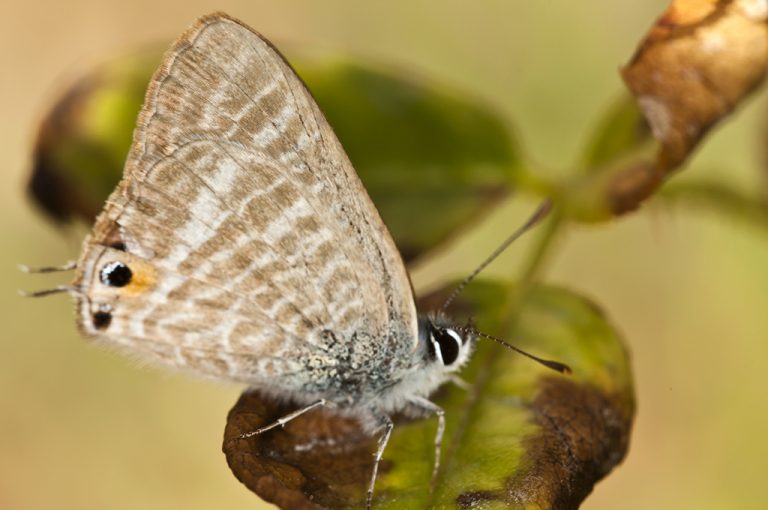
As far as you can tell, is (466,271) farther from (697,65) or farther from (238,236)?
(697,65)

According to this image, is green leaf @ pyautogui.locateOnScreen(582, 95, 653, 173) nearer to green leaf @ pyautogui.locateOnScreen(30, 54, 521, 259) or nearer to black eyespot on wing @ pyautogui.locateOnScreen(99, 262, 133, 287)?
green leaf @ pyautogui.locateOnScreen(30, 54, 521, 259)

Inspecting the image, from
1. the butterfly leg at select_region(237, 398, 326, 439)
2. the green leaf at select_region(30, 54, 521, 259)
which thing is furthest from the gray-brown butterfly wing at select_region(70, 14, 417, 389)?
the green leaf at select_region(30, 54, 521, 259)

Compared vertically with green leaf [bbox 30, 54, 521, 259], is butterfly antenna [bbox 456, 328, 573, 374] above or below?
below

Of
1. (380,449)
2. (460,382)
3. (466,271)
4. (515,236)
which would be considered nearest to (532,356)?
(460,382)

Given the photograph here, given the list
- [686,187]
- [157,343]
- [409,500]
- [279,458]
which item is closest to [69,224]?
[157,343]

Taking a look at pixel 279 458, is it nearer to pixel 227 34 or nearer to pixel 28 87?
pixel 227 34
